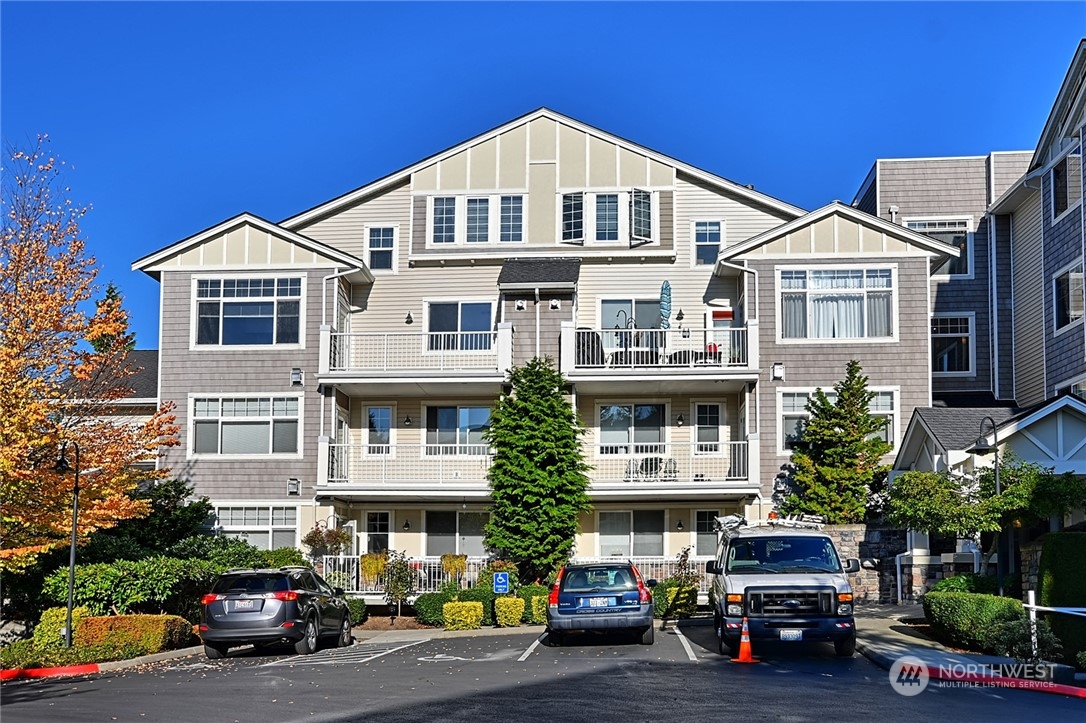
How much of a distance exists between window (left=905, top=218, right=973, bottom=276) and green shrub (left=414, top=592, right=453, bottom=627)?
54.6 feet

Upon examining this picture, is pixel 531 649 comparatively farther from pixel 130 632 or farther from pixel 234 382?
pixel 234 382

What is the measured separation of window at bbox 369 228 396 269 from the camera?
33500mm

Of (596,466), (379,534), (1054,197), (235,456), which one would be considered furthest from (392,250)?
(1054,197)

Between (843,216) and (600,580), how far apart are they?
46.3ft

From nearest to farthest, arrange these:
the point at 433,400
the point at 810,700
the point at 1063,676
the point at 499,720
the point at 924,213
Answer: the point at 499,720 → the point at 810,700 → the point at 1063,676 → the point at 433,400 → the point at 924,213

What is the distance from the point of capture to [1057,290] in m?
29.8

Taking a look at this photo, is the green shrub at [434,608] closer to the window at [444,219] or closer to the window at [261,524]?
the window at [261,524]

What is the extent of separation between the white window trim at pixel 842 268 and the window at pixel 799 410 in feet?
4.02

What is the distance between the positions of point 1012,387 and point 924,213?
5.43m

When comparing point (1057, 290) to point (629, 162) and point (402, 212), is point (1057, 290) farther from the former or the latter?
point (402, 212)

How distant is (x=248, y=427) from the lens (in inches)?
1244

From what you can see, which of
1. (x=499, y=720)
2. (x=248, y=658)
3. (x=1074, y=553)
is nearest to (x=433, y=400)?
(x=248, y=658)

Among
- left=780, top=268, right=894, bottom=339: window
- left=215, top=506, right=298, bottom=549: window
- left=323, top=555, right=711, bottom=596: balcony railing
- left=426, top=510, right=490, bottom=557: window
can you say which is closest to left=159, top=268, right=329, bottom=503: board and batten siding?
left=215, top=506, right=298, bottom=549: window

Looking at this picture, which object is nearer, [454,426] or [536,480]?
[536,480]
